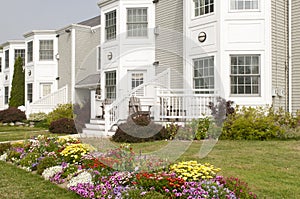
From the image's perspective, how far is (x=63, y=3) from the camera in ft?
41.8

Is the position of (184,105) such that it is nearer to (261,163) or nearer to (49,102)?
(261,163)

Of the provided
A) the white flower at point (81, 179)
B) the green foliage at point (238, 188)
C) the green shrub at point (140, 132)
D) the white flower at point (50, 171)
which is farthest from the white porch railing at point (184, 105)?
the green foliage at point (238, 188)

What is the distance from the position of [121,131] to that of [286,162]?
5095 millimetres

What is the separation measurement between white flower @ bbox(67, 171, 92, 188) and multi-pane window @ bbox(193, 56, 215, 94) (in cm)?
746

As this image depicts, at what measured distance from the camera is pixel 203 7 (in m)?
12.9

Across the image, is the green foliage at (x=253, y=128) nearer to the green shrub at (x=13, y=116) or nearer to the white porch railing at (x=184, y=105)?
the white porch railing at (x=184, y=105)

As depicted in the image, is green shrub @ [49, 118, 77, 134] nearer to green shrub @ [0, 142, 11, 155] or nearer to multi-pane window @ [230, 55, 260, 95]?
green shrub @ [0, 142, 11, 155]

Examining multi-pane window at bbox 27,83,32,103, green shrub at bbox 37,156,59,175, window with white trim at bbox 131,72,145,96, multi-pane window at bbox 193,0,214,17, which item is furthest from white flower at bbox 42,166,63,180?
multi-pane window at bbox 27,83,32,103

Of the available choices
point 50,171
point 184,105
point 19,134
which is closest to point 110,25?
point 19,134

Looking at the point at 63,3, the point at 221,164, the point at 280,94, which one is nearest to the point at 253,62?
the point at 280,94

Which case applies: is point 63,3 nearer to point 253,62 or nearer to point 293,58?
point 253,62

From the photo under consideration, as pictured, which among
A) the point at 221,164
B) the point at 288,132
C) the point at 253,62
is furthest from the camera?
the point at 253,62

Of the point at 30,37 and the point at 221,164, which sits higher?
the point at 30,37

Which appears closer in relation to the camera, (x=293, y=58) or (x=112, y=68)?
(x=293, y=58)
